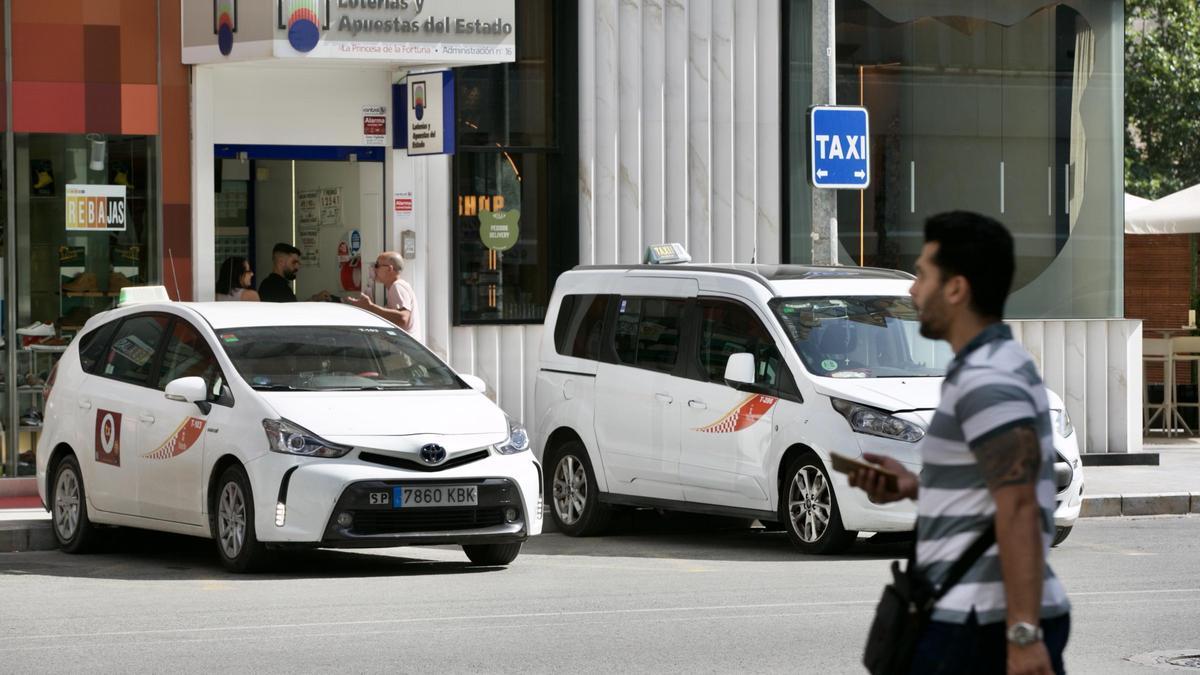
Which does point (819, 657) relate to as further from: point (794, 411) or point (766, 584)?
point (794, 411)

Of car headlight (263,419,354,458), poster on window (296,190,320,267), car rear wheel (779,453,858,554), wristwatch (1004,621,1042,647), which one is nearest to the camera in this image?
wristwatch (1004,621,1042,647)

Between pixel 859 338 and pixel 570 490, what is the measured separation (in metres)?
2.51

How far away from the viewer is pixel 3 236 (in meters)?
15.6

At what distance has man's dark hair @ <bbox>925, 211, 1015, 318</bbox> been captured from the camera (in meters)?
4.14

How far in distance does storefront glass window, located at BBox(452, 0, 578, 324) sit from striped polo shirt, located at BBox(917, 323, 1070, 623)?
44.6 ft

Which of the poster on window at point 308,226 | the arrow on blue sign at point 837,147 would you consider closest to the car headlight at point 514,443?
the arrow on blue sign at point 837,147

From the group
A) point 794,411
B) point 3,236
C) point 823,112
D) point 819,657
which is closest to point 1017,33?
point 823,112

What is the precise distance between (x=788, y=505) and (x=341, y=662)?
4.84 metres

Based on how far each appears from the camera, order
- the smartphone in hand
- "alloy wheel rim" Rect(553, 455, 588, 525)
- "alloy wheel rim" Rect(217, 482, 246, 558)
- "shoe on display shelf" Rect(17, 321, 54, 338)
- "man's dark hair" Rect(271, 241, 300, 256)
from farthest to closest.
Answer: "man's dark hair" Rect(271, 241, 300, 256), "shoe on display shelf" Rect(17, 321, 54, 338), "alloy wheel rim" Rect(553, 455, 588, 525), "alloy wheel rim" Rect(217, 482, 246, 558), the smartphone in hand

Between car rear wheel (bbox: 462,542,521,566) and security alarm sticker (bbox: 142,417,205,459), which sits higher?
security alarm sticker (bbox: 142,417,205,459)

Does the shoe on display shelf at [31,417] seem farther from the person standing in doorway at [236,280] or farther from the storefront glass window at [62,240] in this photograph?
the person standing in doorway at [236,280]

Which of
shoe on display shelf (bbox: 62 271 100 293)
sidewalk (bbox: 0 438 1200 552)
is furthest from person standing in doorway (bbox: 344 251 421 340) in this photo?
sidewalk (bbox: 0 438 1200 552)

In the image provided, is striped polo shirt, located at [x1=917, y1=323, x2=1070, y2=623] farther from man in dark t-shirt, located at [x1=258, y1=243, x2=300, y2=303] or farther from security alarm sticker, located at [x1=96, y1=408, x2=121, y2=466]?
man in dark t-shirt, located at [x1=258, y1=243, x2=300, y2=303]

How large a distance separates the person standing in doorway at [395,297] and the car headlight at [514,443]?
4.92 meters
